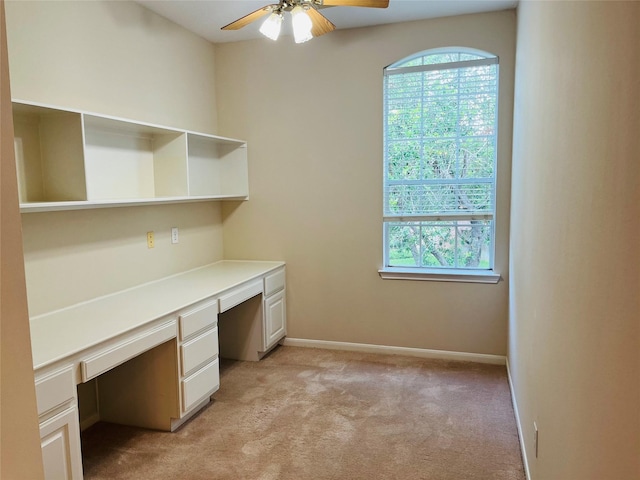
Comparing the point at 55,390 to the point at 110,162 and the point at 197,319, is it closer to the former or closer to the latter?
the point at 197,319

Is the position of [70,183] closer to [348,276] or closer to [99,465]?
[99,465]

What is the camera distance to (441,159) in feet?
12.0

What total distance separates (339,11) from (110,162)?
1.95 metres

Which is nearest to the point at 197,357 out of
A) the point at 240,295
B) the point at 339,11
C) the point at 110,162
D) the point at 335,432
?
the point at 240,295

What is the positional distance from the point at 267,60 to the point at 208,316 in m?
2.32

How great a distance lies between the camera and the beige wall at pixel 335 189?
11.9 feet

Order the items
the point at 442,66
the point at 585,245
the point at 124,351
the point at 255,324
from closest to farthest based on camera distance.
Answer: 1. the point at 585,245
2. the point at 124,351
3. the point at 442,66
4. the point at 255,324

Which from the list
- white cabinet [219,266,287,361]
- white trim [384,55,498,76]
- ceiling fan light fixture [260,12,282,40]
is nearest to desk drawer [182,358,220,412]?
white cabinet [219,266,287,361]

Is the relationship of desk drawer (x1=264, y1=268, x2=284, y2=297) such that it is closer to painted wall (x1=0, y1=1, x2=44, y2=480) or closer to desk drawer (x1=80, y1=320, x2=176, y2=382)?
desk drawer (x1=80, y1=320, x2=176, y2=382)

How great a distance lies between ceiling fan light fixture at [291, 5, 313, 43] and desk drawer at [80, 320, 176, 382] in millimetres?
1799

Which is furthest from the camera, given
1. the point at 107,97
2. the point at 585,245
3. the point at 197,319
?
the point at 107,97

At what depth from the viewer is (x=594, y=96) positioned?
115 centimetres

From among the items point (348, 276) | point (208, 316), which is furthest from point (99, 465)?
point (348, 276)

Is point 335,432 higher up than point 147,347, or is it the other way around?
point 147,347
